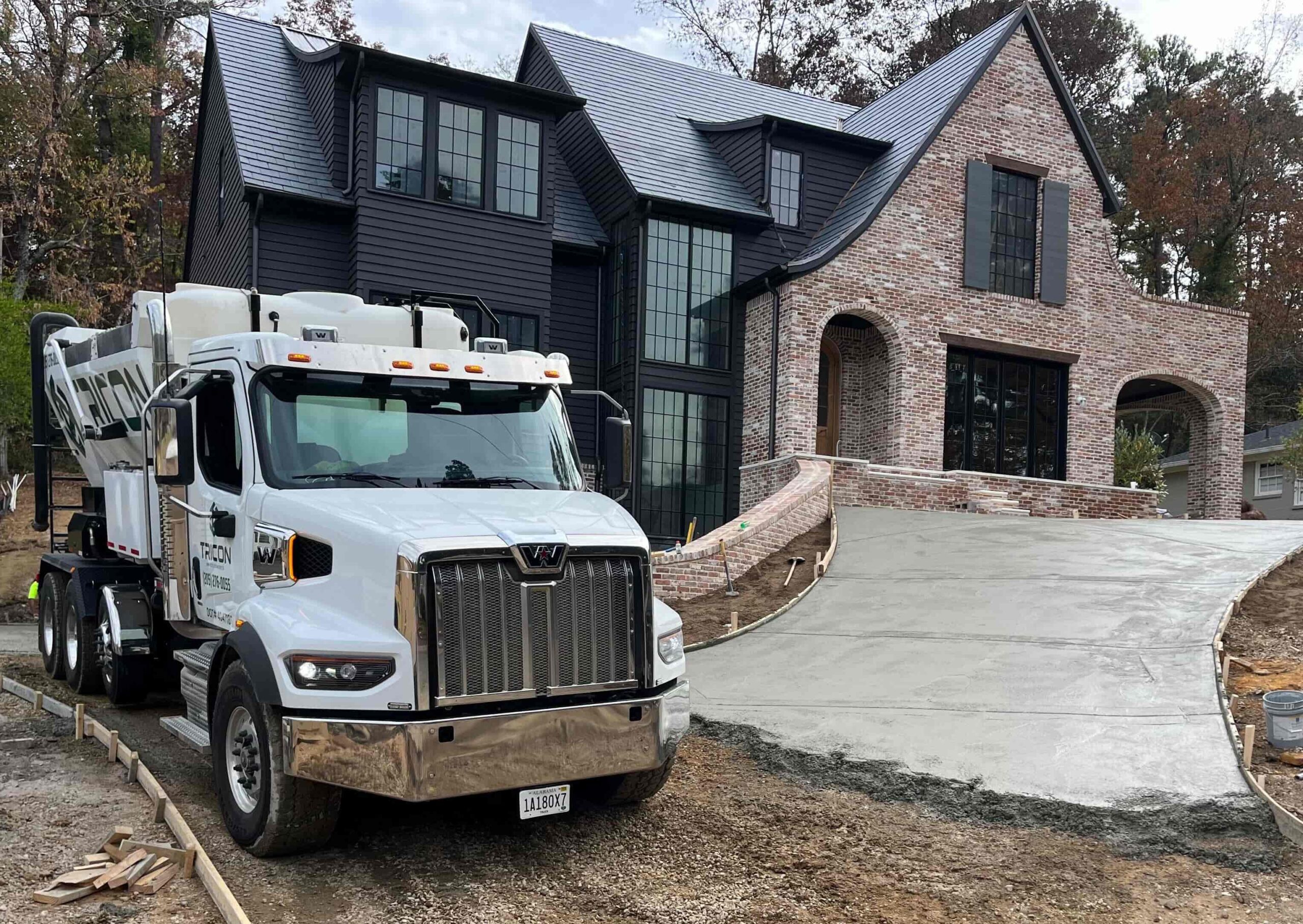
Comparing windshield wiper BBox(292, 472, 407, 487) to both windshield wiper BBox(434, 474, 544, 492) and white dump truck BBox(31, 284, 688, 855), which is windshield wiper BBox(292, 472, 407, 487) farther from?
windshield wiper BBox(434, 474, 544, 492)

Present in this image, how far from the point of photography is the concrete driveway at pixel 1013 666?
23.2 feet

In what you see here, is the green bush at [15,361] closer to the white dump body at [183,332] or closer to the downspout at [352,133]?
the downspout at [352,133]

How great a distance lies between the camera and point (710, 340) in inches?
814

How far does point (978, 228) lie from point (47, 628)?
59.0ft

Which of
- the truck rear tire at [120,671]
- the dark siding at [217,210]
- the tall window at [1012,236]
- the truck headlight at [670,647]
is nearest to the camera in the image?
the truck headlight at [670,647]

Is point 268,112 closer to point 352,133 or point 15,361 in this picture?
point 352,133

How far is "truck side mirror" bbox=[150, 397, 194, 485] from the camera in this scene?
6.33 metres

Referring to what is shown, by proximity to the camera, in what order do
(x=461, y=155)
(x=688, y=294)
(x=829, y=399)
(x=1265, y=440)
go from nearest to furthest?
(x=461, y=155)
(x=688, y=294)
(x=829, y=399)
(x=1265, y=440)

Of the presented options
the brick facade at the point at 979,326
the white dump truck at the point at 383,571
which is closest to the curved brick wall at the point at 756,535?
the brick facade at the point at 979,326

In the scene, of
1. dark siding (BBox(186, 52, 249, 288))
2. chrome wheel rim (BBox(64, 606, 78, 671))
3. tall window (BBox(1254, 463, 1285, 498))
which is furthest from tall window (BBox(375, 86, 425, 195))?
tall window (BBox(1254, 463, 1285, 498))

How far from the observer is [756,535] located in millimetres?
15039

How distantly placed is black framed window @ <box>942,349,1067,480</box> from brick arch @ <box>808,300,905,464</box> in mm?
1301

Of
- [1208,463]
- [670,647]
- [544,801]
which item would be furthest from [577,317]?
[544,801]

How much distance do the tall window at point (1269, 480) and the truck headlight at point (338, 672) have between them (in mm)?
36671
